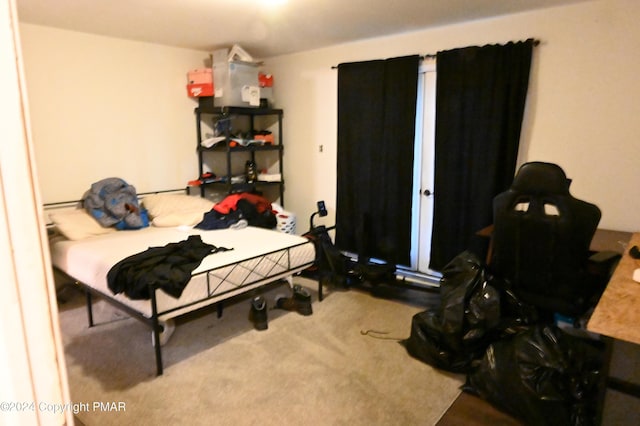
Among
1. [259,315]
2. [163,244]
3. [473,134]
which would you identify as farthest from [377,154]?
[163,244]

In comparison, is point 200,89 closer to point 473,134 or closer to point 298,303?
point 298,303

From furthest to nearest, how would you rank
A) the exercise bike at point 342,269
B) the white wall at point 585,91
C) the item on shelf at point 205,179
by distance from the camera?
the item on shelf at point 205,179 → the exercise bike at point 342,269 → the white wall at point 585,91

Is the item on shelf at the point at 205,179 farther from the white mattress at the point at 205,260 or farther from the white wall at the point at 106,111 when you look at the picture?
the white mattress at the point at 205,260

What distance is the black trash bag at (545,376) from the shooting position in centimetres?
194

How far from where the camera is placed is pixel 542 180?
212cm

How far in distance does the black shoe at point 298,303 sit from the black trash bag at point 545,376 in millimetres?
1506

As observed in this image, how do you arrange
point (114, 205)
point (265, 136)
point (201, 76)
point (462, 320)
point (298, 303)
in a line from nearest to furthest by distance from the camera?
1. point (462, 320)
2. point (298, 303)
3. point (114, 205)
4. point (201, 76)
5. point (265, 136)

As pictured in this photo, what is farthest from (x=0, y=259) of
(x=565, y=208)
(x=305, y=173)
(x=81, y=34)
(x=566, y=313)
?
(x=305, y=173)

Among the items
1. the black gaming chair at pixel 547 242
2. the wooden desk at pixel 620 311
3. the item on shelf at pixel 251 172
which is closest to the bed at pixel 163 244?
the item on shelf at pixel 251 172

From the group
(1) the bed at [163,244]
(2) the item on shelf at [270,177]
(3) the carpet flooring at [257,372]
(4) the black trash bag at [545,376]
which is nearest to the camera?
(4) the black trash bag at [545,376]

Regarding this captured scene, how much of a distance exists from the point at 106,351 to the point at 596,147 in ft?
12.5

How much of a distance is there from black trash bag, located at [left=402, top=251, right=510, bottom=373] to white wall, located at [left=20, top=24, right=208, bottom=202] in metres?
3.21

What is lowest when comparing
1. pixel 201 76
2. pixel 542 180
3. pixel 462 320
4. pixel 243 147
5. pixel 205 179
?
pixel 462 320

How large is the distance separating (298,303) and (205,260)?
967 millimetres
